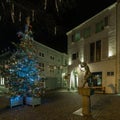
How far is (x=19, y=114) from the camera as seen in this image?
26.0 ft

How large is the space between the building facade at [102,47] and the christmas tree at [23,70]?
8486mm

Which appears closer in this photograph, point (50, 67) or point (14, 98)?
point (14, 98)

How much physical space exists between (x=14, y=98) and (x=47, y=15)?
6208 millimetres

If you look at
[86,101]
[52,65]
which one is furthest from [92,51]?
[86,101]

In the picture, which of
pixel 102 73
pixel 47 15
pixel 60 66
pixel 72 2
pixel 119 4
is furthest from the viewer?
pixel 60 66

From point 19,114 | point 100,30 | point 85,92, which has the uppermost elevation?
point 100,30

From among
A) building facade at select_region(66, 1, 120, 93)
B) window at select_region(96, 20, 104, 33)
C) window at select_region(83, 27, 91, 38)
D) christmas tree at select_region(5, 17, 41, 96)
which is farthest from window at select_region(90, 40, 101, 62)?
christmas tree at select_region(5, 17, 41, 96)

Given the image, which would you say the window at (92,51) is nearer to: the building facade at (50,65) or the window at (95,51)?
the window at (95,51)

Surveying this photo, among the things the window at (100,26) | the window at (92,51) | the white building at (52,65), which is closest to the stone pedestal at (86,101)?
the window at (92,51)

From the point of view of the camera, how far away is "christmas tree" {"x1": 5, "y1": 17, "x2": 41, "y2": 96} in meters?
10.2

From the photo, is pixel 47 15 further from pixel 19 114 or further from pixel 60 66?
pixel 60 66

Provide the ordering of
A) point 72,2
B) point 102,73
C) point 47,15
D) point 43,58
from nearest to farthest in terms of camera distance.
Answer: point 72,2 < point 47,15 < point 102,73 < point 43,58

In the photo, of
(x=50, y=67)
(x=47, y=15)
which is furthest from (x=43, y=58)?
(x=47, y=15)

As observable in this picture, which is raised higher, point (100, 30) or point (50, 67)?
point (100, 30)
